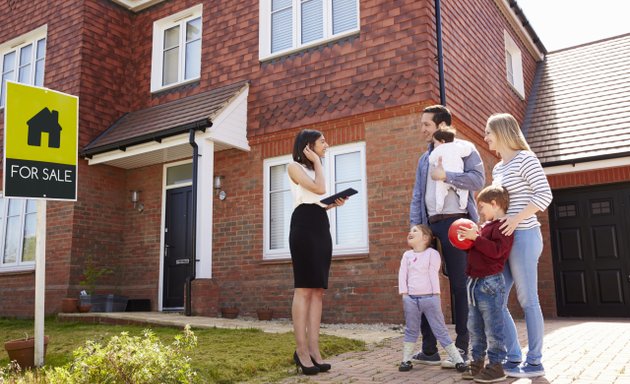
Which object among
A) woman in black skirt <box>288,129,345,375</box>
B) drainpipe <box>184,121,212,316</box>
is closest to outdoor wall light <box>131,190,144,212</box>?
drainpipe <box>184,121,212,316</box>

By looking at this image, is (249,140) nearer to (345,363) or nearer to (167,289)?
(167,289)

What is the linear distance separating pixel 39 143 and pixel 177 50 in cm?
618

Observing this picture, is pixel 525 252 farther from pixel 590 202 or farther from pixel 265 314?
pixel 590 202

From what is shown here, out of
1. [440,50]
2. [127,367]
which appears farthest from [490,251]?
[440,50]

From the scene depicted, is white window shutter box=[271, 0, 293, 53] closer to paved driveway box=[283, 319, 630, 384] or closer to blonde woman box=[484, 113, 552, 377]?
paved driveway box=[283, 319, 630, 384]

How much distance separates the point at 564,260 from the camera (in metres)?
9.95

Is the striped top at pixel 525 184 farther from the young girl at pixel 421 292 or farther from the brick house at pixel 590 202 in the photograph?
the brick house at pixel 590 202

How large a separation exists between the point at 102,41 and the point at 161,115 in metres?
2.41

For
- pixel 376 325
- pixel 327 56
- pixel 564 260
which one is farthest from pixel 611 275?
pixel 327 56

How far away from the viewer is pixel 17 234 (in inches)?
437

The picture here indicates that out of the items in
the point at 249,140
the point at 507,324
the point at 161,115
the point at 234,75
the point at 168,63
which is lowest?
the point at 507,324

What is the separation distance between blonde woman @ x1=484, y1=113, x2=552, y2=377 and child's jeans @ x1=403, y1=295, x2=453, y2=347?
18.0 inches

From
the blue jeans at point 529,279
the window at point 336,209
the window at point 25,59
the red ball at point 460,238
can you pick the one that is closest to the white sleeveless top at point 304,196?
the red ball at point 460,238

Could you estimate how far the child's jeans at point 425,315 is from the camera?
13.2 ft
